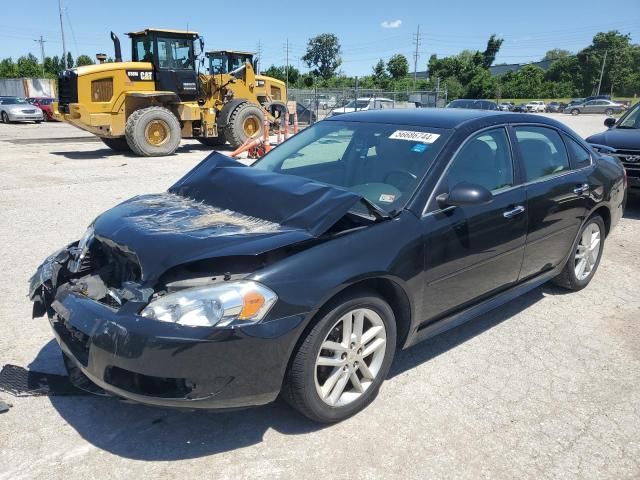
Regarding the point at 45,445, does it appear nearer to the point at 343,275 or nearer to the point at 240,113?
the point at 343,275

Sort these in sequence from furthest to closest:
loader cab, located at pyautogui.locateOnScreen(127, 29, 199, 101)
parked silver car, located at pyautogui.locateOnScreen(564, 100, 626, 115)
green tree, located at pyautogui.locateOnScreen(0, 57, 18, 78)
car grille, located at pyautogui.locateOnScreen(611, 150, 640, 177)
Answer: green tree, located at pyautogui.locateOnScreen(0, 57, 18, 78)
parked silver car, located at pyautogui.locateOnScreen(564, 100, 626, 115)
loader cab, located at pyautogui.locateOnScreen(127, 29, 199, 101)
car grille, located at pyautogui.locateOnScreen(611, 150, 640, 177)

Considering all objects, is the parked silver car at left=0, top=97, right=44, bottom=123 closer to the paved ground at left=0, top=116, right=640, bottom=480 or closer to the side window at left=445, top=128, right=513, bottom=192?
the paved ground at left=0, top=116, right=640, bottom=480

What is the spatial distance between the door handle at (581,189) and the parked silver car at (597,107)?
5406 cm

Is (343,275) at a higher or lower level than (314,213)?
lower

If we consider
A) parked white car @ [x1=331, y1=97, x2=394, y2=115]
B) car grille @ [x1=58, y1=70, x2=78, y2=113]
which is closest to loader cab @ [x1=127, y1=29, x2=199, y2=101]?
car grille @ [x1=58, y1=70, x2=78, y2=113]

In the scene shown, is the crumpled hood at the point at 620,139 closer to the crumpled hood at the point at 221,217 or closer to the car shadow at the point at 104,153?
the crumpled hood at the point at 221,217

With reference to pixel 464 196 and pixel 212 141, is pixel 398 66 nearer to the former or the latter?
pixel 212 141

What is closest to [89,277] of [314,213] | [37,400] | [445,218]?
[37,400]

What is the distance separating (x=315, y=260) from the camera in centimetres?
256

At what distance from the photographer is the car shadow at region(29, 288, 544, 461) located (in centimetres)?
260

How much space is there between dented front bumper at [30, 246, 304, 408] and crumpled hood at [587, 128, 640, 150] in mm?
7068

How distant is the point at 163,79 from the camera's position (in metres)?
14.6

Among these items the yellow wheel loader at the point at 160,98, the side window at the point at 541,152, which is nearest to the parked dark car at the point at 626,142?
the side window at the point at 541,152

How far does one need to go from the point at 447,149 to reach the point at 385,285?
3.41 feet
